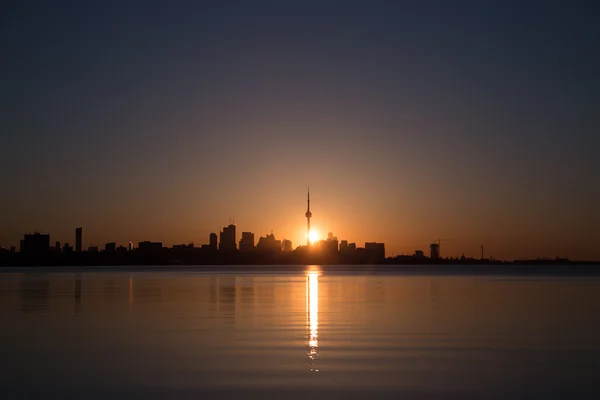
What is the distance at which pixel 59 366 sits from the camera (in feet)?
73.8

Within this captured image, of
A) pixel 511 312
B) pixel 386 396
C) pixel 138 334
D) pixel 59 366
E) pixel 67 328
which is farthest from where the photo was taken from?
pixel 511 312

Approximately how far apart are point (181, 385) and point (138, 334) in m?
12.7

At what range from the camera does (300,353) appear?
24719 millimetres

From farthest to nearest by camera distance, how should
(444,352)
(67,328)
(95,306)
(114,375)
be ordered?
(95,306) < (67,328) < (444,352) < (114,375)

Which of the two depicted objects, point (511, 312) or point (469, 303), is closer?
point (511, 312)

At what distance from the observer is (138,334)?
31250 mm

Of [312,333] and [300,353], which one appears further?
[312,333]

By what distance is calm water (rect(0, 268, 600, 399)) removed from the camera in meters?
18.8

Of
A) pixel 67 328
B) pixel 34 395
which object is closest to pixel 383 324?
pixel 67 328

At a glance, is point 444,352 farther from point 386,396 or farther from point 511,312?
Result: point 511,312

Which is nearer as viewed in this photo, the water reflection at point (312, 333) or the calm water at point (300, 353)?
the calm water at point (300, 353)

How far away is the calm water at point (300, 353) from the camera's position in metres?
18.8

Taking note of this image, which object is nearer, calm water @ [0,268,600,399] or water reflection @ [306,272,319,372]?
calm water @ [0,268,600,399]

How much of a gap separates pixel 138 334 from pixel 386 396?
16697 mm
